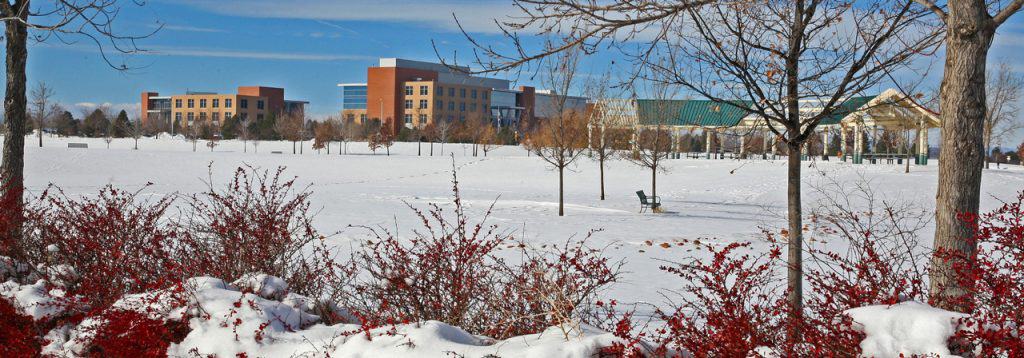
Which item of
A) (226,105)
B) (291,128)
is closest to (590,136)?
(291,128)

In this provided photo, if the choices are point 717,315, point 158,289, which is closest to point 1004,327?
point 717,315

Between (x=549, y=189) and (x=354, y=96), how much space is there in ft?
272

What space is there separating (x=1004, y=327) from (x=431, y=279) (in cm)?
351

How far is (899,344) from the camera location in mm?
3059

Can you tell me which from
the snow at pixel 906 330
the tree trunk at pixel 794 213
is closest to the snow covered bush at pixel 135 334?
the snow at pixel 906 330

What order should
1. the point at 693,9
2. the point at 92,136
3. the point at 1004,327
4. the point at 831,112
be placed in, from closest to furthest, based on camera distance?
the point at 1004,327 → the point at 693,9 → the point at 831,112 → the point at 92,136

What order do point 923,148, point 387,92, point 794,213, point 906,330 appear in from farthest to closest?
point 387,92 → point 923,148 → point 794,213 → point 906,330

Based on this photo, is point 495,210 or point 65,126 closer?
point 495,210

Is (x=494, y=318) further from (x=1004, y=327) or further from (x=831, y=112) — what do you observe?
(x=831, y=112)

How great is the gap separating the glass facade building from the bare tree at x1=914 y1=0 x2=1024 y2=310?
109882mm

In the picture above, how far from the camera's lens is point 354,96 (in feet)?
372

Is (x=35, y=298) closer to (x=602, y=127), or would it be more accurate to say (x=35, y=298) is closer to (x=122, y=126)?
(x=602, y=127)

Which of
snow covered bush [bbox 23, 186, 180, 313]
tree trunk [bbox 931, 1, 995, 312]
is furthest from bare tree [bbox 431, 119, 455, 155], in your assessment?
tree trunk [bbox 931, 1, 995, 312]

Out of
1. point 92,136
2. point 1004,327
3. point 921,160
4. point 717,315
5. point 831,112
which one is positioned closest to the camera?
point 1004,327
